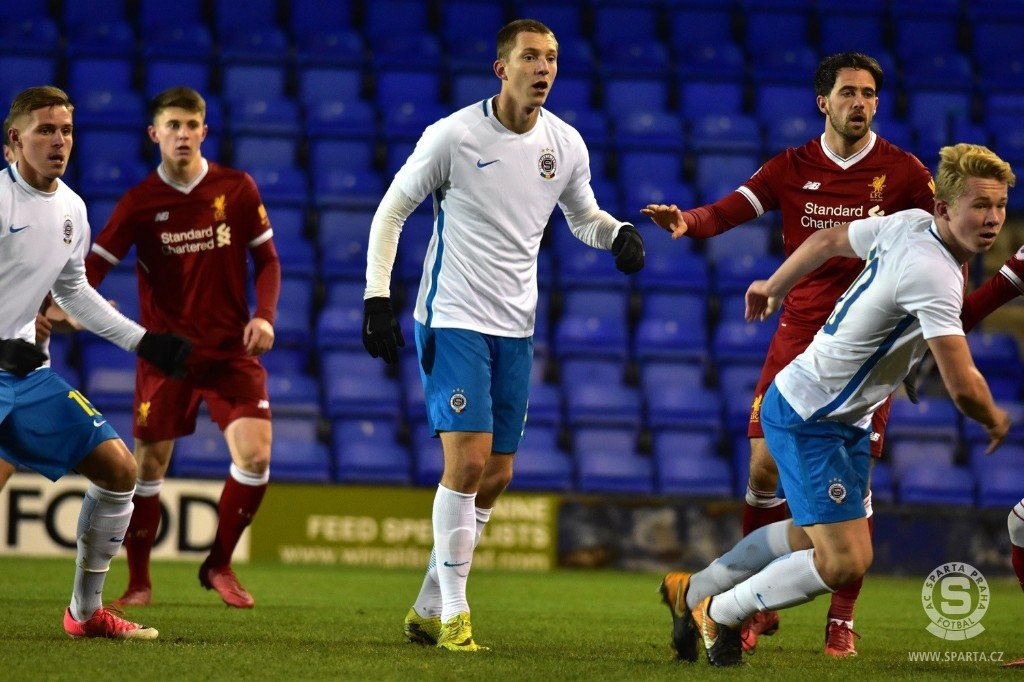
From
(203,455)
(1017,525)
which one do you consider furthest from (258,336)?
(203,455)

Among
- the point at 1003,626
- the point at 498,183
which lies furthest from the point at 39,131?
the point at 1003,626

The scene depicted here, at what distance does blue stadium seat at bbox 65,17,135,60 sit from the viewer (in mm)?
12367

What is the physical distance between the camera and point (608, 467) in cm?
988

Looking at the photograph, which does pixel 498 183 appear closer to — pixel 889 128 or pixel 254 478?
pixel 254 478

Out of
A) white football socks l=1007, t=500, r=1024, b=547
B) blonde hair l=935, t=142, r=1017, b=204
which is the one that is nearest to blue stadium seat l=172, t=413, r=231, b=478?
white football socks l=1007, t=500, r=1024, b=547

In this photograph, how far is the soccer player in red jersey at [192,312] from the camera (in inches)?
259

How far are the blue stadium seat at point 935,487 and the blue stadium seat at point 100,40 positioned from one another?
7.83m

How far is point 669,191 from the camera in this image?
11656 mm

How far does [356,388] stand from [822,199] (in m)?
5.05

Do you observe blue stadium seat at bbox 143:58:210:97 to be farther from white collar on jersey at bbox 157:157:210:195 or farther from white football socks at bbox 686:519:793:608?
white football socks at bbox 686:519:793:608

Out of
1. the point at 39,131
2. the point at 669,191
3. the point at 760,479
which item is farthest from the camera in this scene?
the point at 669,191

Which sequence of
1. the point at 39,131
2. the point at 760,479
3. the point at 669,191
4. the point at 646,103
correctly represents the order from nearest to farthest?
the point at 39,131
the point at 760,479
the point at 669,191
the point at 646,103

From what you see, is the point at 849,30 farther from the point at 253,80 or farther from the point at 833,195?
the point at 833,195

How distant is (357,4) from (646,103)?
125 inches
